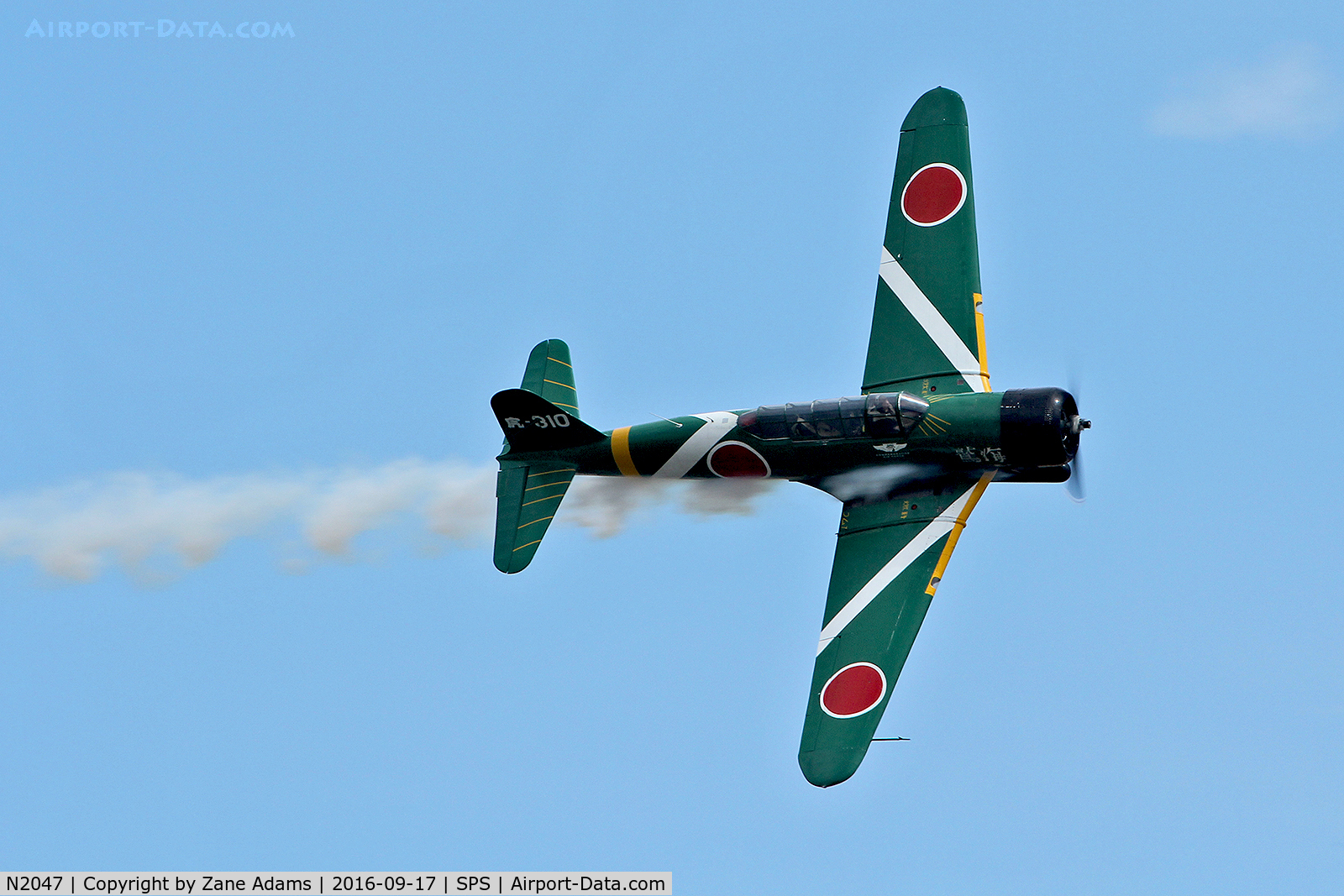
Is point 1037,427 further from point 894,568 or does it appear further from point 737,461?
point 737,461

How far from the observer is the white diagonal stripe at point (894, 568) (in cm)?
2447

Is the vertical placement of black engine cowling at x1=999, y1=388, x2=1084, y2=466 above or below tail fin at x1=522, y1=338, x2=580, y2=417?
below

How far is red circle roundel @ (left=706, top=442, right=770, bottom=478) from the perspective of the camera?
25.9 metres

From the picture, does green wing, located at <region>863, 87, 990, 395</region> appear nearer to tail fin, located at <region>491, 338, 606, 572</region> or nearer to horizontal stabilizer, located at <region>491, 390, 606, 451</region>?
horizontal stabilizer, located at <region>491, 390, 606, 451</region>

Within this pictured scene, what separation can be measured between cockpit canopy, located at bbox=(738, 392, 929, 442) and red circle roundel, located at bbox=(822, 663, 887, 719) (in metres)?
3.29

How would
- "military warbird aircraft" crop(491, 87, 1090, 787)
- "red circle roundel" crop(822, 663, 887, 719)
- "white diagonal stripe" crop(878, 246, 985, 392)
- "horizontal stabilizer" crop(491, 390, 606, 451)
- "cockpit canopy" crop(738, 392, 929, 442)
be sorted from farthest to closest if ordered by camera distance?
"horizontal stabilizer" crop(491, 390, 606, 451) → "white diagonal stripe" crop(878, 246, 985, 392) → "cockpit canopy" crop(738, 392, 929, 442) → "military warbird aircraft" crop(491, 87, 1090, 787) → "red circle roundel" crop(822, 663, 887, 719)

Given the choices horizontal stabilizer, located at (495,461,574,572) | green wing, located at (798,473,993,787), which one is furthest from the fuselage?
horizontal stabilizer, located at (495,461,574,572)

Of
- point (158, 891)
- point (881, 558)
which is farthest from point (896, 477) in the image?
point (158, 891)

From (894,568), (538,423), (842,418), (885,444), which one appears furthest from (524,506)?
(894,568)

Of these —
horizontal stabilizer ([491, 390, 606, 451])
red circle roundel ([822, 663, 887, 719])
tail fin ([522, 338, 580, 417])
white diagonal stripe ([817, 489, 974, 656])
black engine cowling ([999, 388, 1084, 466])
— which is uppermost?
tail fin ([522, 338, 580, 417])

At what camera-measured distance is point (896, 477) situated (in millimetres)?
25250

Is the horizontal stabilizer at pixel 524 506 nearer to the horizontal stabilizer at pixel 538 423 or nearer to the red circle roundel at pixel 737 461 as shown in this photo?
the horizontal stabilizer at pixel 538 423

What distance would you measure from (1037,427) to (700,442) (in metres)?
4.91

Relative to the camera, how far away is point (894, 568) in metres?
24.7
